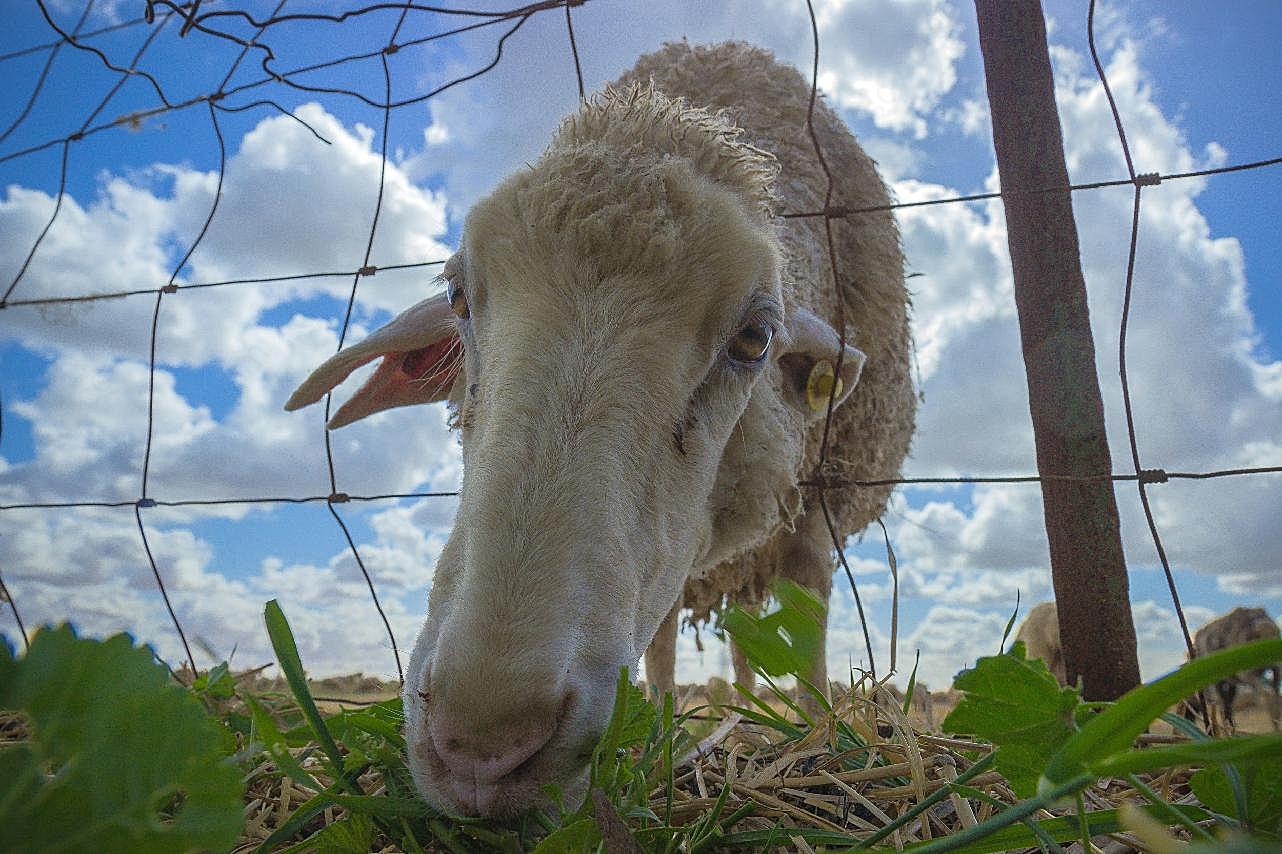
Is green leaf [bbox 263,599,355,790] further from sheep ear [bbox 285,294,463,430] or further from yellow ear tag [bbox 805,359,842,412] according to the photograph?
yellow ear tag [bbox 805,359,842,412]

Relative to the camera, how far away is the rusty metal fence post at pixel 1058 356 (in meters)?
2.29

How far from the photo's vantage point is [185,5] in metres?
2.83

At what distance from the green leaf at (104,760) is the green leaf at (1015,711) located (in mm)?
588

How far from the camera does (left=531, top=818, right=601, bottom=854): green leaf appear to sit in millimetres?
744

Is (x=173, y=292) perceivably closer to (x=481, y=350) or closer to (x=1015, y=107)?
(x=481, y=350)

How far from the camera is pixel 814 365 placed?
8.01ft

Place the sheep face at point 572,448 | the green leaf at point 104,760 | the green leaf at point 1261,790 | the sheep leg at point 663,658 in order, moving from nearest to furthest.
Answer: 1. the green leaf at point 104,760
2. the green leaf at point 1261,790
3. the sheep face at point 572,448
4. the sheep leg at point 663,658

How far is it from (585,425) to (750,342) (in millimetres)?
538

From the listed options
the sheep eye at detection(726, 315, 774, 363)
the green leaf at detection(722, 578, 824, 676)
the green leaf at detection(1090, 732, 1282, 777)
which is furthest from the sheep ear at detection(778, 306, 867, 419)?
the green leaf at detection(1090, 732, 1282, 777)

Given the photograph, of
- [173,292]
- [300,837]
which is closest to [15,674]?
[300,837]

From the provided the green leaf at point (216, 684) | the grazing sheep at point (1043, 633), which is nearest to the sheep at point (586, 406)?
the green leaf at point (216, 684)

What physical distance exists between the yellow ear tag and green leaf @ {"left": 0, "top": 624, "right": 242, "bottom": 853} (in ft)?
6.77

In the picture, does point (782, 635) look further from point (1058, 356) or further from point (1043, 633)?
point (1043, 633)

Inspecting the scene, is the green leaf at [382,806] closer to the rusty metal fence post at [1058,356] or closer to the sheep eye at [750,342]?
the sheep eye at [750,342]
